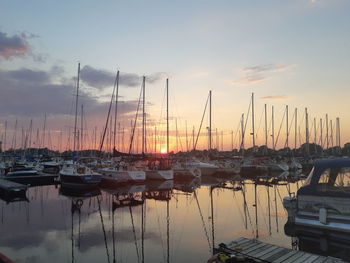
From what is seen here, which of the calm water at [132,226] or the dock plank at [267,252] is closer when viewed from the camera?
the dock plank at [267,252]

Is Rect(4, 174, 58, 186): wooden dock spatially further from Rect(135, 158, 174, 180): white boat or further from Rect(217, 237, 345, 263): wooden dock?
Rect(217, 237, 345, 263): wooden dock

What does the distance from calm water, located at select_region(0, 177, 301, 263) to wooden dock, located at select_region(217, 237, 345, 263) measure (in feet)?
6.93

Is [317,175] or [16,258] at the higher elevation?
[317,175]

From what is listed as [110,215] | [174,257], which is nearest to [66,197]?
[110,215]

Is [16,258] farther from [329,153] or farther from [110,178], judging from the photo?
[329,153]

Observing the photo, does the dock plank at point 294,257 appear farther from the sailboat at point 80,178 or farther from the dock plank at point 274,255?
the sailboat at point 80,178

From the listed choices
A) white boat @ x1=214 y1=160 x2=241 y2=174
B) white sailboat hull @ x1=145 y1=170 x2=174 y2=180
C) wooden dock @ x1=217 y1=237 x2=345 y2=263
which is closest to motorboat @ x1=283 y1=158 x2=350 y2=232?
wooden dock @ x1=217 y1=237 x2=345 y2=263

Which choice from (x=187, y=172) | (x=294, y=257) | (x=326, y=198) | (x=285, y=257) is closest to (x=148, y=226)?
(x=326, y=198)

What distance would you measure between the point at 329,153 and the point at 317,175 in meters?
81.3

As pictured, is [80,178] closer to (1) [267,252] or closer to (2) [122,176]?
(2) [122,176]

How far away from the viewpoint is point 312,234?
1399 cm

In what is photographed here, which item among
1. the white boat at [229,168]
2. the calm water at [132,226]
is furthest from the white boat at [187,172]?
the calm water at [132,226]

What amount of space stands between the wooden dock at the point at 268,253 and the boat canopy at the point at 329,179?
5.37 metres

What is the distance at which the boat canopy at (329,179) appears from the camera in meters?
13.9
